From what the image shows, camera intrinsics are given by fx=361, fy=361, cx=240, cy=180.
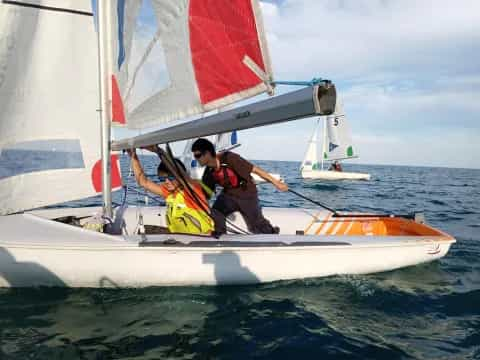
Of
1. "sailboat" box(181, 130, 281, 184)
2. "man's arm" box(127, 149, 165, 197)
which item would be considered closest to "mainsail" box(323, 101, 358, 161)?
"sailboat" box(181, 130, 281, 184)

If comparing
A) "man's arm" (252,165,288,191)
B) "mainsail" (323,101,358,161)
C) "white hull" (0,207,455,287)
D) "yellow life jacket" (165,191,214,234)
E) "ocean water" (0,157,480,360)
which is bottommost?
"ocean water" (0,157,480,360)

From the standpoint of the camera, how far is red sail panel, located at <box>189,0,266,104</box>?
3.09 m

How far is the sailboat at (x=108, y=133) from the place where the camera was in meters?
3.24

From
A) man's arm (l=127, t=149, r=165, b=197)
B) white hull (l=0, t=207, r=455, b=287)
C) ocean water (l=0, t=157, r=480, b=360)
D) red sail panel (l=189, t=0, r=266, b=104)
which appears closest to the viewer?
ocean water (l=0, t=157, r=480, b=360)

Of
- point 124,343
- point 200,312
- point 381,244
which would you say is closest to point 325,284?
point 381,244

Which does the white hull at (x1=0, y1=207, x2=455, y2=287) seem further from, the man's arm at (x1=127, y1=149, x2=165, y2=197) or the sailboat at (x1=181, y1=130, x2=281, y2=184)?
the sailboat at (x1=181, y1=130, x2=281, y2=184)

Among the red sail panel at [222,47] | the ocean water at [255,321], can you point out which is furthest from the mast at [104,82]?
the ocean water at [255,321]

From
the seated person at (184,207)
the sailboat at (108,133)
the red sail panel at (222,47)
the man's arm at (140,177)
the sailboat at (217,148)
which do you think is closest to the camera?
the red sail panel at (222,47)

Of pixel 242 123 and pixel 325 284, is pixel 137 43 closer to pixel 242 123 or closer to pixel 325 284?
pixel 242 123

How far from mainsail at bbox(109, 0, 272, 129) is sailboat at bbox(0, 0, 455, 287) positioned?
1cm

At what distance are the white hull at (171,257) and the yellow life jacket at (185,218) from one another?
1.58ft

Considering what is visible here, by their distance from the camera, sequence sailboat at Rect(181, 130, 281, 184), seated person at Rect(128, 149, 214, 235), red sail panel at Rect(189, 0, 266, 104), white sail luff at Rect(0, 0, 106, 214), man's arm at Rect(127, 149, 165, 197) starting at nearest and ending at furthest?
red sail panel at Rect(189, 0, 266, 104)
white sail luff at Rect(0, 0, 106, 214)
man's arm at Rect(127, 149, 165, 197)
seated person at Rect(128, 149, 214, 235)
sailboat at Rect(181, 130, 281, 184)

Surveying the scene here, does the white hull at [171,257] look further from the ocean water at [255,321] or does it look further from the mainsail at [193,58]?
the mainsail at [193,58]

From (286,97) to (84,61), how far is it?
139 inches
